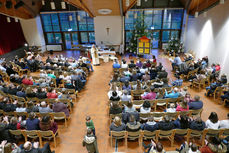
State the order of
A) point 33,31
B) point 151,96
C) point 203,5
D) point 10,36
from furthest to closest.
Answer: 1. point 33,31
2. point 10,36
3. point 203,5
4. point 151,96

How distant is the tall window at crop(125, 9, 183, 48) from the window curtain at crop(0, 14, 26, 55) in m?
10.4

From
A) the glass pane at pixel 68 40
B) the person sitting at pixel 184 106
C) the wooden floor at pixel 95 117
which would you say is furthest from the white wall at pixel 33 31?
the person sitting at pixel 184 106

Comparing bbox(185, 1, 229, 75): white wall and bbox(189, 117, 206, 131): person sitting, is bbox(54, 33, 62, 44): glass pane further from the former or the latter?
bbox(189, 117, 206, 131): person sitting

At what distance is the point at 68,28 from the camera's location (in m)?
16.9

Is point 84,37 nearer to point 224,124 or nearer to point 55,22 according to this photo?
point 55,22

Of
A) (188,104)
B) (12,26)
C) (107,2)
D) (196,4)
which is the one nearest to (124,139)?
(188,104)

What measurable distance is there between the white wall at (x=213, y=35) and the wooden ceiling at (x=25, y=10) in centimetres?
1371

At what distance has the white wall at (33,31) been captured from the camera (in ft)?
52.2

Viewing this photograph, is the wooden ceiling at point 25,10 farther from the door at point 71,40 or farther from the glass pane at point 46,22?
the door at point 71,40

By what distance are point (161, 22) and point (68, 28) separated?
947 centimetres

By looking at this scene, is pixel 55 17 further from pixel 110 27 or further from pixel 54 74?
pixel 54 74

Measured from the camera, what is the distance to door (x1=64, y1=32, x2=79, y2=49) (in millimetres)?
17047

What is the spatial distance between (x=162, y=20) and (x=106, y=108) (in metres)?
12.3

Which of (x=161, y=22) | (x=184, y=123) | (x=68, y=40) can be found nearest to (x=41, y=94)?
(x=184, y=123)
